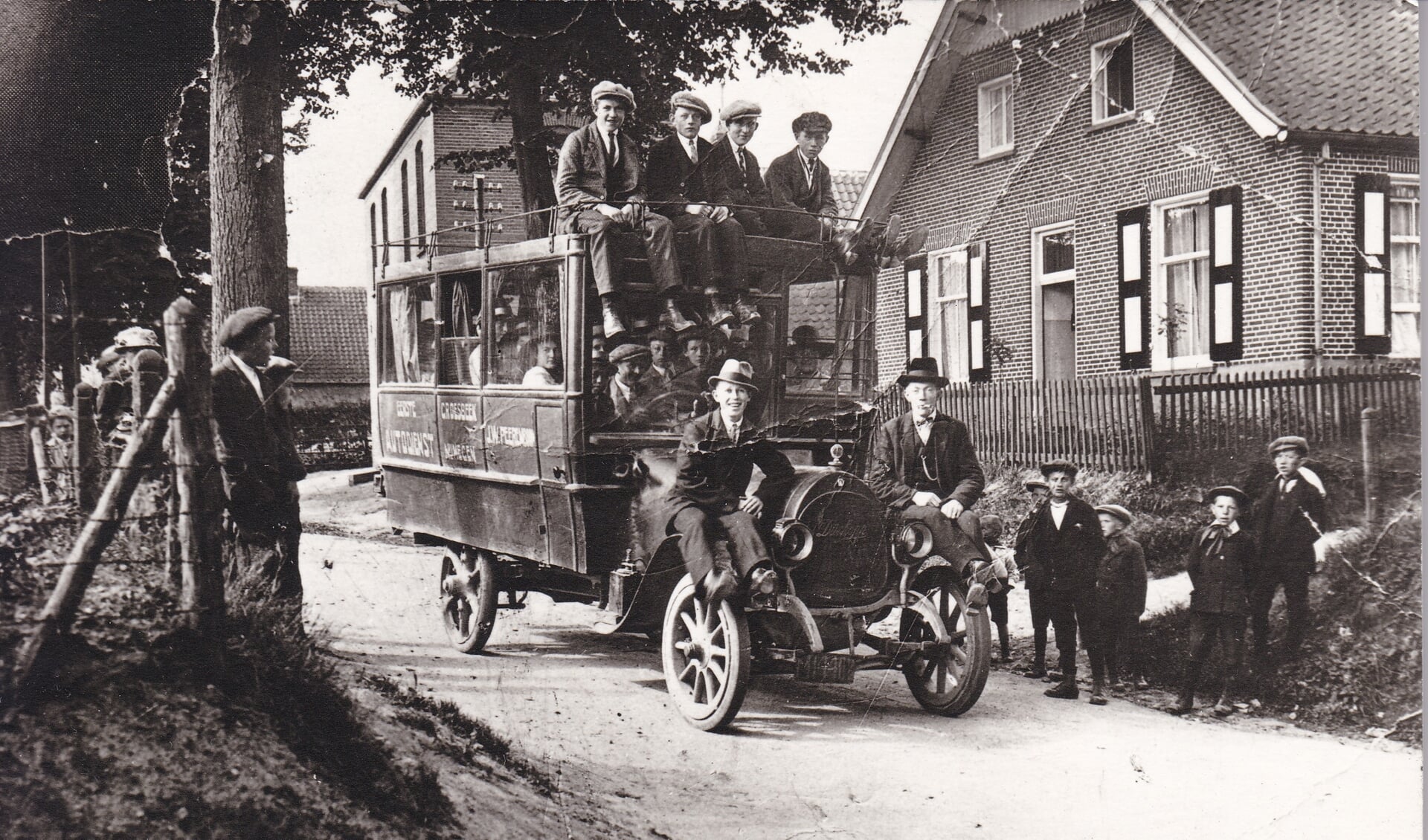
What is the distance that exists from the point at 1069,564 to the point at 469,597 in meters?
2.59

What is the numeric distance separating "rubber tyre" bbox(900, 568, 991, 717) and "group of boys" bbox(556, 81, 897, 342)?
4.79 feet

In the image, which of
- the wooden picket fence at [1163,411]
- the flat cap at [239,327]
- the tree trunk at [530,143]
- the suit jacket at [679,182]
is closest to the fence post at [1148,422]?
the wooden picket fence at [1163,411]

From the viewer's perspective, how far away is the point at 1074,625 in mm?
4273

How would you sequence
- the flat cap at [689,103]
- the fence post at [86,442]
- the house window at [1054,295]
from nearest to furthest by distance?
the fence post at [86,442] → the flat cap at [689,103] → the house window at [1054,295]

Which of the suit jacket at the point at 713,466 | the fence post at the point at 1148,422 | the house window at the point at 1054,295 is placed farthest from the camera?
the house window at the point at 1054,295

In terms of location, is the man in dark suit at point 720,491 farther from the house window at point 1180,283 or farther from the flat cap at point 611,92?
the house window at point 1180,283

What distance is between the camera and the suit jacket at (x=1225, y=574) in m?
3.72

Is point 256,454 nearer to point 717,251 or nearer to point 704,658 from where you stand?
point 704,658

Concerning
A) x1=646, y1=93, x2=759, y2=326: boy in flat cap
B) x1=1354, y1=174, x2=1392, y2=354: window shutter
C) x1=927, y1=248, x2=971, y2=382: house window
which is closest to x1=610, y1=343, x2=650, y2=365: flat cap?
x1=646, y1=93, x2=759, y2=326: boy in flat cap

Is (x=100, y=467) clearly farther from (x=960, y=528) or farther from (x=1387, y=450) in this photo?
(x=1387, y=450)

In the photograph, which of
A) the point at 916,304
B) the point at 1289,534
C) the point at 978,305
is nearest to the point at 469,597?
the point at 916,304

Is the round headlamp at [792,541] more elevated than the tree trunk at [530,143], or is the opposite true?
the tree trunk at [530,143]

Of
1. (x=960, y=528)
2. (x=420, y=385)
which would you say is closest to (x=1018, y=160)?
(x=960, y=528)

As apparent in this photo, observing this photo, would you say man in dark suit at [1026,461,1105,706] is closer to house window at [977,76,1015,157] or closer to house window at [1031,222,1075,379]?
house window at [1031,222,1075,379]
